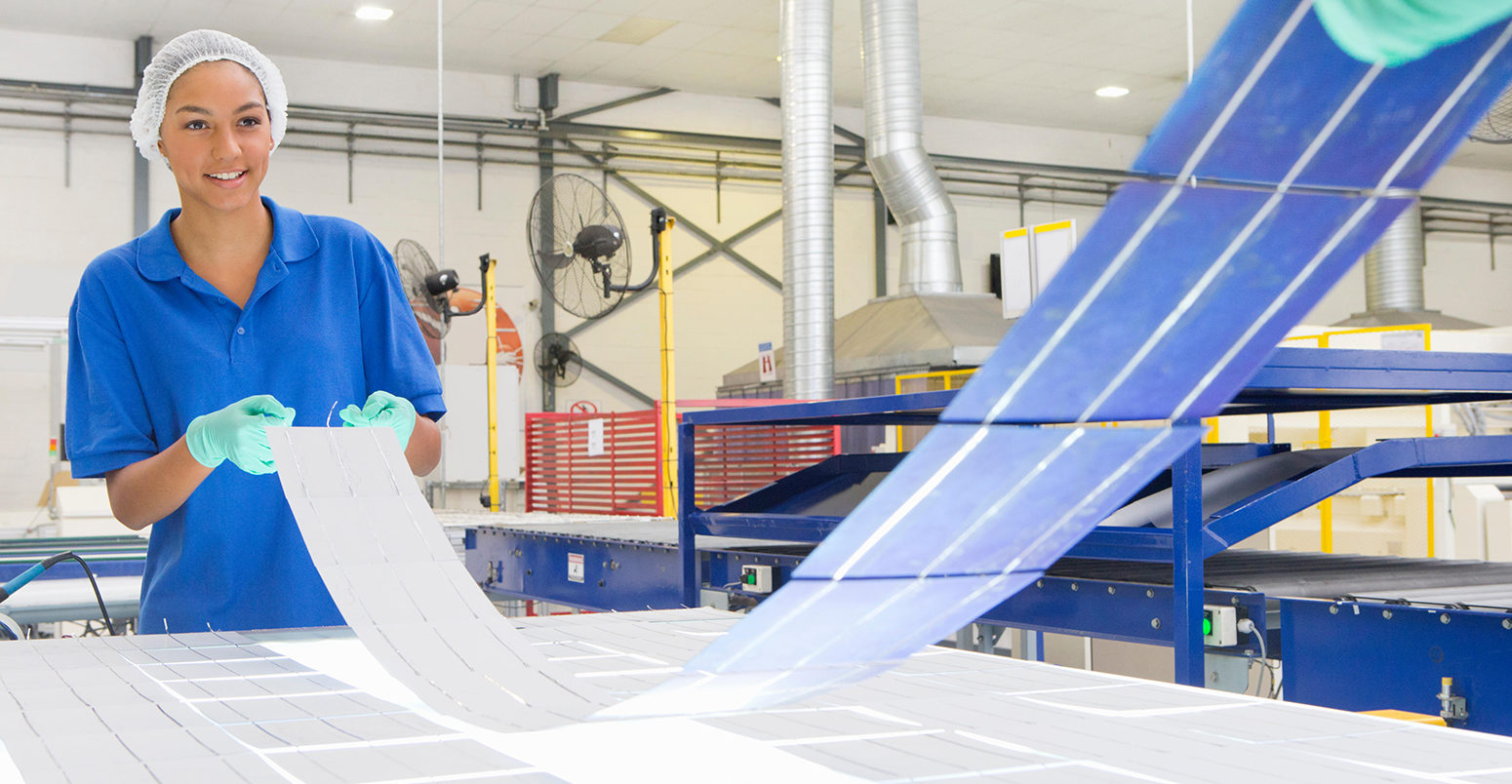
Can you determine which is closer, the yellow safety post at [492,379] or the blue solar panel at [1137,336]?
the blue solar panel at [1137,336]

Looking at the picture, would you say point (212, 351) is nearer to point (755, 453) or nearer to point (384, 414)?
point (384, 414)

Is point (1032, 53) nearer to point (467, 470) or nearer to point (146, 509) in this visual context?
point (467, 470)

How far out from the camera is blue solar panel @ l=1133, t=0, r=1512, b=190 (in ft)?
1.94

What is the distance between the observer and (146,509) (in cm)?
182

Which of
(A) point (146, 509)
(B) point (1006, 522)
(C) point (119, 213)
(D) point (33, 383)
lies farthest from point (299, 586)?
(C) point (119, 213)

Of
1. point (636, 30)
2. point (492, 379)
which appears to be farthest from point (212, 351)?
point (636, 30)

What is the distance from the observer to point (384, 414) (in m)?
1.93

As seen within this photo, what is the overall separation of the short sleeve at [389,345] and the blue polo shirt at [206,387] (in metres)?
0.08

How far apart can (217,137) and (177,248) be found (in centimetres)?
21

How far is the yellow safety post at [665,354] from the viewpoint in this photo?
6195mm

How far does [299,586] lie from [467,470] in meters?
9.45

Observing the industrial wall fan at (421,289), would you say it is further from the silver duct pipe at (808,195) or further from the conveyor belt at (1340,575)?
the conveyor belt at (1340,575)

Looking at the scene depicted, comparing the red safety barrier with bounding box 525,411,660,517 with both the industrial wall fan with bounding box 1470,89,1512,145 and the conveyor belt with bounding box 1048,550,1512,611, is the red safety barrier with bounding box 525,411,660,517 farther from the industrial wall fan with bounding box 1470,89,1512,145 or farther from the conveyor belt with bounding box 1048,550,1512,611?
the industrial wall fan with bounding box 1470,89,1512,145

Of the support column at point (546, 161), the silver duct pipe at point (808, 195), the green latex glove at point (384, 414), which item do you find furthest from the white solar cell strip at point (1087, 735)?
the support column at point (546, 161)
